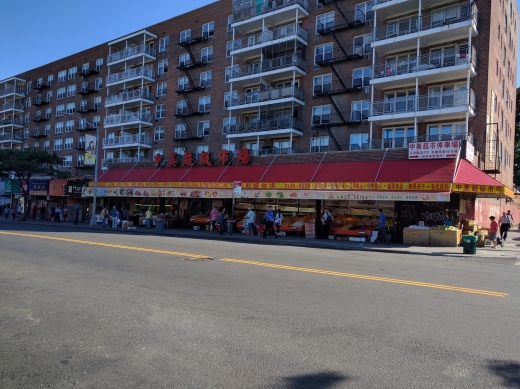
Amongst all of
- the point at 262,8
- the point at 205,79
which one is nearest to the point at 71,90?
the point at 205,79

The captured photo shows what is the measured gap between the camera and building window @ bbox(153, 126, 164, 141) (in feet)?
127

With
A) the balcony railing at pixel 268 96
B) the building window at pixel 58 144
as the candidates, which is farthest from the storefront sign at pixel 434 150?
the building window at pixel 58 144

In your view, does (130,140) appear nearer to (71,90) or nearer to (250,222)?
(71,90)

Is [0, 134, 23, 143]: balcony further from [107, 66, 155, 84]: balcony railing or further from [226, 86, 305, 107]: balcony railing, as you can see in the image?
[226, 86, 305, 107]: balcony railing

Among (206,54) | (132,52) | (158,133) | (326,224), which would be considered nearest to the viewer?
(326,224)

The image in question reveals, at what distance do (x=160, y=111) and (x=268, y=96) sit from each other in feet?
Answer: 44.2

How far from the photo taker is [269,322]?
589cm

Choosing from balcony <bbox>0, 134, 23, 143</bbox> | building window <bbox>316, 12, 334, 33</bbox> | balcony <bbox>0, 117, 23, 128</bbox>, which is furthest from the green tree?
building window <bbox>316, 12, 334, 33</bbox>

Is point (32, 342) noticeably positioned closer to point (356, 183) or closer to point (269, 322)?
point (269, 322)

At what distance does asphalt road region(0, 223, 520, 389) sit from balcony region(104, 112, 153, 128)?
30.4 meters

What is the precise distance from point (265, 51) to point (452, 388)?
1227 inches

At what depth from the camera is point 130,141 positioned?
3944 centimetres

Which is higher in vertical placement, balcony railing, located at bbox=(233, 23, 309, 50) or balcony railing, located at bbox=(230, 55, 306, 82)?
balcony railing, located at bbox=(233, 23, 309, 50)

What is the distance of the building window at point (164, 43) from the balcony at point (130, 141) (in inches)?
348
